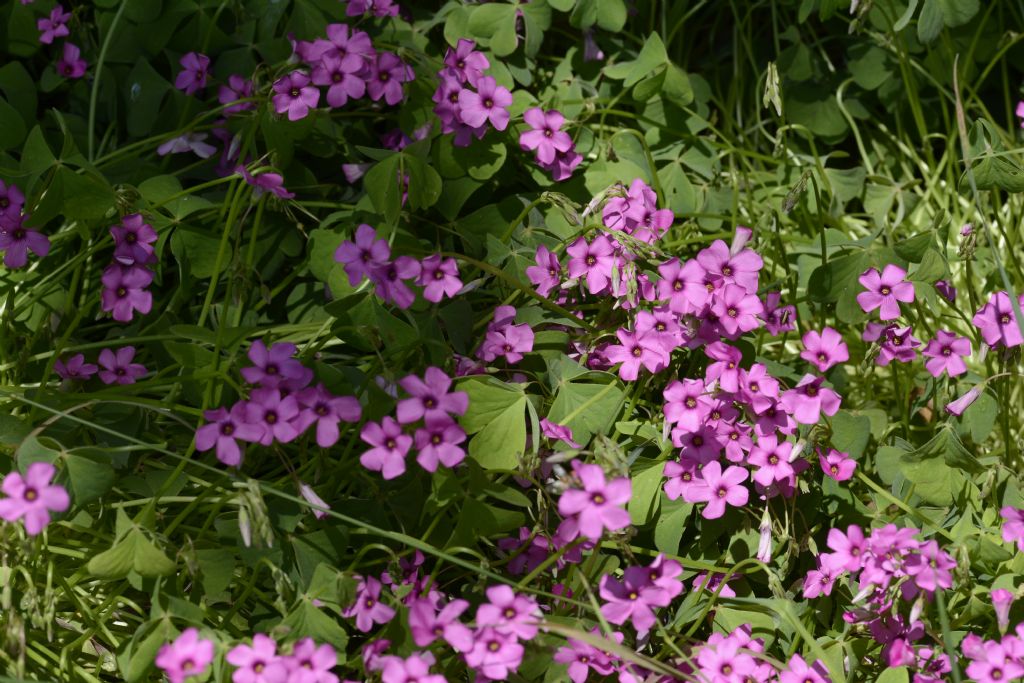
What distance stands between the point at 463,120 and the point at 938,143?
1.41m

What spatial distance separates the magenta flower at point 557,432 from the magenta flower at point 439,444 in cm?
25

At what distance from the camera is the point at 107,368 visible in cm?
189

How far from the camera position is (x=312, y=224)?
7.21ft

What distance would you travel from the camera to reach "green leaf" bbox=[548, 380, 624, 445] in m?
1.77

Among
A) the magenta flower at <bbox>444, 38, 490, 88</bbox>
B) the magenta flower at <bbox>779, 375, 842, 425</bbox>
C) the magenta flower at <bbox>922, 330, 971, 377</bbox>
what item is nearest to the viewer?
the magenta flower at <bbox>779, 375, 842, 425</bbox>

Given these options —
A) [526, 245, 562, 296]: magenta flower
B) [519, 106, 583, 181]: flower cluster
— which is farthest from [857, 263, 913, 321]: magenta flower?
[519, 106, 583, 181]: flower cluster

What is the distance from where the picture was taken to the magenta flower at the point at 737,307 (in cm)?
167

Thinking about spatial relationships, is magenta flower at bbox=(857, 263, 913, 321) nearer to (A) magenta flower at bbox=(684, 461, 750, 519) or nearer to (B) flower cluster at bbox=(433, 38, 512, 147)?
(A) magenta flower at bbox=(684, 461, 750, 519)

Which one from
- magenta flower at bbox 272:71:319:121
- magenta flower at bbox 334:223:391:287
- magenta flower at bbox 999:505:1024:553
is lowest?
magenta flower at bbox 999:505:1024:553

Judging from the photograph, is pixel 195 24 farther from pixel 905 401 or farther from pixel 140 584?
pixel 905 401

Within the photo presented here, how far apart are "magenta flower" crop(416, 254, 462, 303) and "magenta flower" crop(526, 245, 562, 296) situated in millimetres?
169

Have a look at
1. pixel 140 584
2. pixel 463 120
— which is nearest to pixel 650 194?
pixel 463 120

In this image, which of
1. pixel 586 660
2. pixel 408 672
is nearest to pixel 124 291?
pixel 408 672

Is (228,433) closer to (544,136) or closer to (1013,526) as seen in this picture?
(544,136)
